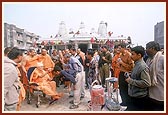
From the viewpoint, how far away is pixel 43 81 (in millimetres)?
4648

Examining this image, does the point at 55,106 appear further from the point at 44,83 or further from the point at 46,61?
the point at 46,61

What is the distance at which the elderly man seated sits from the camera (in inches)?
180

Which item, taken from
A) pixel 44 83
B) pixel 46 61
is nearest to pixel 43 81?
pixel 44 83

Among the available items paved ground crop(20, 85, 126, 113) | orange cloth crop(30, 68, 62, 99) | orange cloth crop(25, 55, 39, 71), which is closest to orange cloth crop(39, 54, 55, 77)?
orange cloth crop(25, 55, 39, 71)

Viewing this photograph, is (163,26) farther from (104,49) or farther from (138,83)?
(104,49)

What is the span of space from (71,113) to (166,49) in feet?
5.34

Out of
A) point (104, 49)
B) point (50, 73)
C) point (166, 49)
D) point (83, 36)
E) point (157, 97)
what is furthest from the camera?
point (83, 36)

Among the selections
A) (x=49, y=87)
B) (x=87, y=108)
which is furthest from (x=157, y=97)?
(x=49, y=87)

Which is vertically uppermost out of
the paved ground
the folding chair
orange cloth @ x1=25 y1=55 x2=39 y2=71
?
orange cloth @ x1=25 y1=55 x2=39 y2=71

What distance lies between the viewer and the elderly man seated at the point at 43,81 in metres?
4.57

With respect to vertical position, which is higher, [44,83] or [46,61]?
[46,61]

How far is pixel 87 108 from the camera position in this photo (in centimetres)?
435

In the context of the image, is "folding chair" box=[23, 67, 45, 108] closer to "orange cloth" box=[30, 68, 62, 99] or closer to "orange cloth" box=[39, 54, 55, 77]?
"orange cloth" box=[30, 68, 62, 99]

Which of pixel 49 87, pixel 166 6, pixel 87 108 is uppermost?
pixel 166 6
